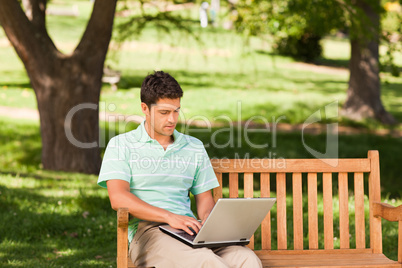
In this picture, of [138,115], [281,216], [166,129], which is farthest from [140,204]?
[138,115]

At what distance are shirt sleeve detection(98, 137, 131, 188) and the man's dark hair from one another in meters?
0.35

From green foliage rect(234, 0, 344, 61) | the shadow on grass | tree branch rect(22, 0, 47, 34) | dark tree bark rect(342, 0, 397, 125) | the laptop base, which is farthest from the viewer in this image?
dark tree bark rect(342, 0, 397, 125)

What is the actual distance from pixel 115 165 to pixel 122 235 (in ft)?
1.67

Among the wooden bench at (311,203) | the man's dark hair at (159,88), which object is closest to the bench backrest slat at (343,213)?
the wooden bench at (311,203)

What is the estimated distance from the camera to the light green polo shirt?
363cm

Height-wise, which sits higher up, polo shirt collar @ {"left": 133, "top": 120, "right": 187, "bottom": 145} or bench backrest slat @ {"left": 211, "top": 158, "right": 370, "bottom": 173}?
polo shirt collar @ {"left": 133, "top": 120, "right": 187, "bottom": 145}

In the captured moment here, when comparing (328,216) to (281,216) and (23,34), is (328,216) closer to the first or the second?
(281,216)

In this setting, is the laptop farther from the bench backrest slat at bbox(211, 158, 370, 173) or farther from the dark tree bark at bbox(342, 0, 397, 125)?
the dark tree bark at bbox(342, 0, 397, 125)

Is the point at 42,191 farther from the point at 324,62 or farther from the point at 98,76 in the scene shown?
the point at 324,62

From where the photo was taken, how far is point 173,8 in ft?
36.9

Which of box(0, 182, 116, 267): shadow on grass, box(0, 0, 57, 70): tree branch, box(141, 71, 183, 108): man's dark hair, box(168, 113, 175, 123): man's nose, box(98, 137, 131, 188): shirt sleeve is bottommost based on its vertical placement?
box(0, 182, 116, 267): shadow on grass

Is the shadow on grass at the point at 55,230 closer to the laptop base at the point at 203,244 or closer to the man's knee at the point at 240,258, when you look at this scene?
the laptop base at the point at 203,244

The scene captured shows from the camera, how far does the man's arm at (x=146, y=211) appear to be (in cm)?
344

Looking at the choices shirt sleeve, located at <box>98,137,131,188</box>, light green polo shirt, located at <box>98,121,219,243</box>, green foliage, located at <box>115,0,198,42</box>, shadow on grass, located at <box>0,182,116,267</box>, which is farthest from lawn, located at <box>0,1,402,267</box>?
shirt sleeve, located at <box>98,137,131,188</box>
